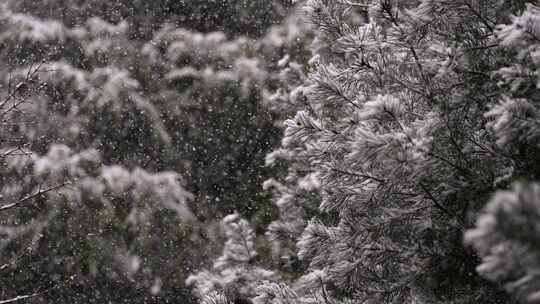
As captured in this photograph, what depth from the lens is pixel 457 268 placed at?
188 centimetres

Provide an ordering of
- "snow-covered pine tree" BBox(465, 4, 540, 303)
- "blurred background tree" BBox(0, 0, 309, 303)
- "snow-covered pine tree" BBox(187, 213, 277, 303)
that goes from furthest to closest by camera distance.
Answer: "blurred background tree" BBox(0, 0, 309, 303) → "snow-covered pine tree" BBox(187, 213, 277, 303) → "snow-covered pine tree" BBox(465, 4, 540, 303)

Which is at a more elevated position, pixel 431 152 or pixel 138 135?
pixel 431 152

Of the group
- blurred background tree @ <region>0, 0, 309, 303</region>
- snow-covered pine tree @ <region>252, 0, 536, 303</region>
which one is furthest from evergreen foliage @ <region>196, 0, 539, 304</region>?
blurred background tree @ <region>0, 0, 309, 303</region>

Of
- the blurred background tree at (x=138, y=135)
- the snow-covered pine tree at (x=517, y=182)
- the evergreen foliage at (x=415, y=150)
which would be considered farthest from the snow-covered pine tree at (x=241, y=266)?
the blurred background tree at (x=138, y=135)

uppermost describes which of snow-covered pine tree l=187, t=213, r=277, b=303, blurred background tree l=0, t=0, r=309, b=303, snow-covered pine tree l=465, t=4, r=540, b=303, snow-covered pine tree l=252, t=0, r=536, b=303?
snow-covered pine tree l=465, t=4, r=540, b=303

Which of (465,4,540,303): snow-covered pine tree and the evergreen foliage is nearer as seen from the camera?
(465,4,540,303): snow-covered pine tree

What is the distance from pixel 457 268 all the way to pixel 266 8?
8820mm

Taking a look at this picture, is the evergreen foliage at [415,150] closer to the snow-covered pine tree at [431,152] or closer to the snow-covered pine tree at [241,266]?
the snow-covered pine tree at [431,152]

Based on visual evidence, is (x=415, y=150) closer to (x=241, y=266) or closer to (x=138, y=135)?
(x=241, y=266)

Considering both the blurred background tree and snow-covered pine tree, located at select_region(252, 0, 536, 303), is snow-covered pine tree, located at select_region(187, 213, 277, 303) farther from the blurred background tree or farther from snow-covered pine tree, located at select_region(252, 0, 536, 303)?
the blurred background tree

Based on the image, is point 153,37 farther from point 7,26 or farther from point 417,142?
point 417,142

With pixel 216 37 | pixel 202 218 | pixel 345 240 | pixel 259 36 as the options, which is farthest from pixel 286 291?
pixel 259 36

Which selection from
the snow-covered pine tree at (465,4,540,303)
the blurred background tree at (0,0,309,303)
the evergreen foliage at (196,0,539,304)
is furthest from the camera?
the blurred background tree at (0,0,309,303)

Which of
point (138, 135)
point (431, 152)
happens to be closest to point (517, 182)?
point (431, 152)
